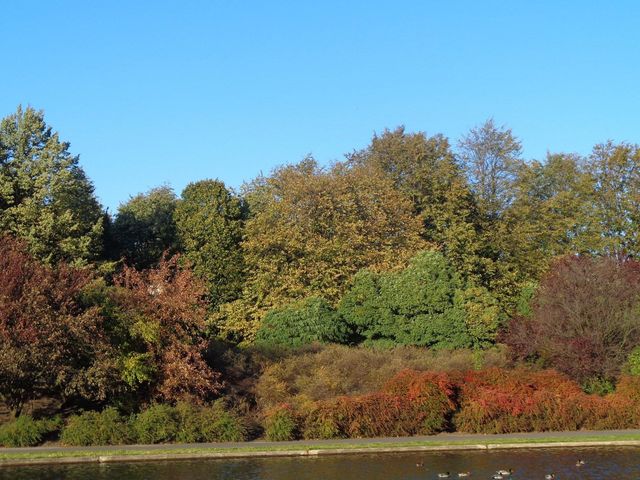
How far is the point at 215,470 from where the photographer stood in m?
24.0

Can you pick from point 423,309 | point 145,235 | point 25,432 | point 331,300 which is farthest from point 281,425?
point 145,235

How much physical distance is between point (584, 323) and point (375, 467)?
1591 centimetres

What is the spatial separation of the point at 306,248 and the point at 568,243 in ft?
69.3

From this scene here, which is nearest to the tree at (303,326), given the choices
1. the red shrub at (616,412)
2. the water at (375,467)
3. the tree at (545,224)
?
the red shrub at (616,412)

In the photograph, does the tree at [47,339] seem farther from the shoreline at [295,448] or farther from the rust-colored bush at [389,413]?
the rust-colored bush at [389,413]

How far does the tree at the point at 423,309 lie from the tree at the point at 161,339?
12.0 m

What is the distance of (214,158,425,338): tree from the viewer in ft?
158

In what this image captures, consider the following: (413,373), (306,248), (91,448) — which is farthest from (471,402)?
(306,248)

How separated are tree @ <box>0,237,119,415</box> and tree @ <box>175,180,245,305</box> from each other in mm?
20593

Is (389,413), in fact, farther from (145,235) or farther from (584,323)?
(145,235)

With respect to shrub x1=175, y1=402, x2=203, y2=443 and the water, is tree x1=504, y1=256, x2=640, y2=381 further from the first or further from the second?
shrub x1=175, y1=402, x2=203, y2=443

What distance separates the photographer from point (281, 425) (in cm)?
2961

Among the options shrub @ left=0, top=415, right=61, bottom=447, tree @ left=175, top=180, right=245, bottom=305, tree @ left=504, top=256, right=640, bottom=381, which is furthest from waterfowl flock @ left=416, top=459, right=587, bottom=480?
tree @ left=175, top=180, right=245, bottom=305

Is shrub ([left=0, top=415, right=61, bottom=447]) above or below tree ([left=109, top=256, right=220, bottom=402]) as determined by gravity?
below
